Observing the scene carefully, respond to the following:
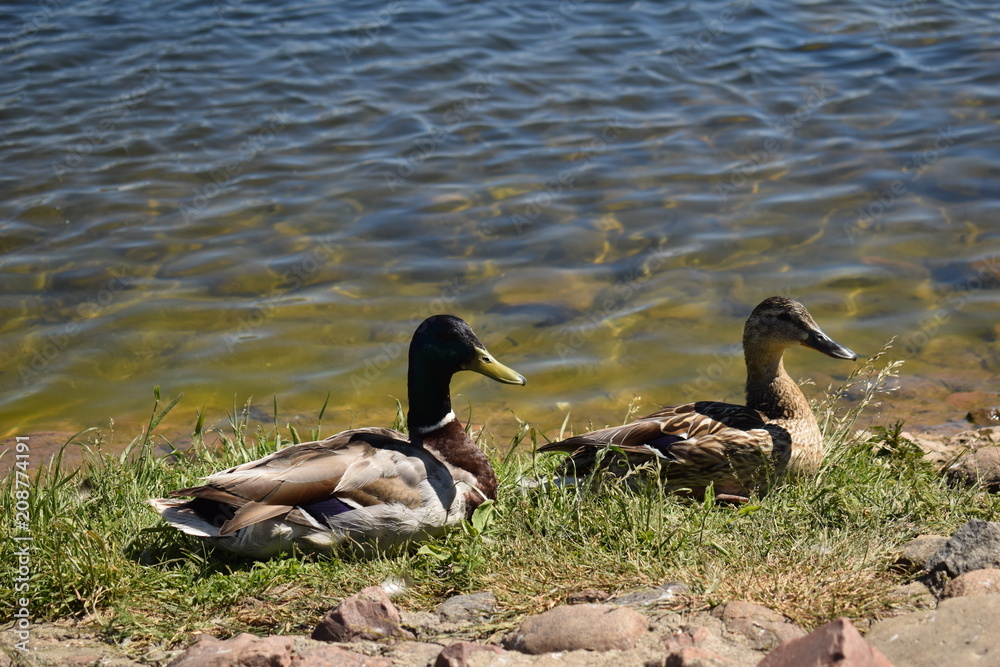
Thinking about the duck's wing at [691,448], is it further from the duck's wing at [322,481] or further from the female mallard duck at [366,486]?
the duck's wing at [322,481]

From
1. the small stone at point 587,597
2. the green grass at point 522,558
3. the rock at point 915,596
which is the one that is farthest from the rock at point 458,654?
the rock at point 915,596

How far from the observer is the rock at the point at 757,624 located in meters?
2.95

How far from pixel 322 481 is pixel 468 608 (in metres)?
0.92

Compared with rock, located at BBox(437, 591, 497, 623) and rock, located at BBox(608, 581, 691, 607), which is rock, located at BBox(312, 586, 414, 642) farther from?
rock, located at BBox(608, 581, 691, 607)

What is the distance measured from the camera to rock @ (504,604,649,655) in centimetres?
296

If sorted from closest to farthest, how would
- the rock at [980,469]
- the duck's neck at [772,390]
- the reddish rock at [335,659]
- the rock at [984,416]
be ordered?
1. the reddish rock at [335,659]
2. the rock at [980,469]
3. the duck's neck at [772,390]
4. the rock at [984,416]

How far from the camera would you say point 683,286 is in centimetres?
767

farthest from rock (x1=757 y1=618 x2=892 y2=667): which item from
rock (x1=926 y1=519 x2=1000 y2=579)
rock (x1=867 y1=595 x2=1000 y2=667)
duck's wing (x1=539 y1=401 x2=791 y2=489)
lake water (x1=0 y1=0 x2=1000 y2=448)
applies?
→ lake water (x1=0 y1=0 x2=1000 y2=448)

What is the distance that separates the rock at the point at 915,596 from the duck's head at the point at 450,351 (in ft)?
5.78

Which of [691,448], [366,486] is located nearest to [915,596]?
[691,448]

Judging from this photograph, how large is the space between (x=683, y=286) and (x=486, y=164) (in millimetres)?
2827

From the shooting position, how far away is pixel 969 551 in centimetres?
330

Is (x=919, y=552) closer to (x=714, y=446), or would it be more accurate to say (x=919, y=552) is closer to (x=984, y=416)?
(x=714, y=446)

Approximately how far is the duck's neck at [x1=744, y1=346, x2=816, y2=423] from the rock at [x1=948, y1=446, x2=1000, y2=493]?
26.0 inches
